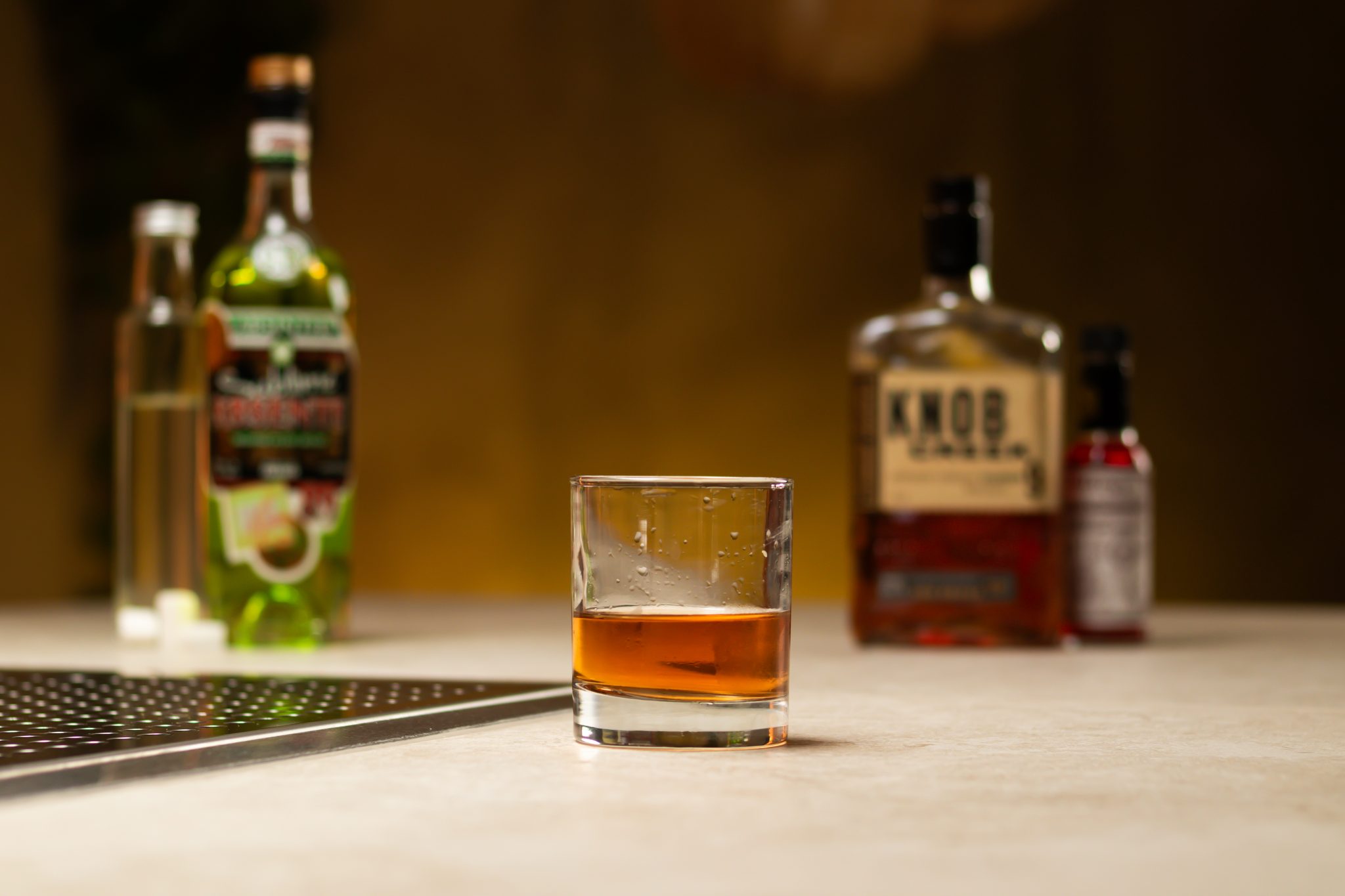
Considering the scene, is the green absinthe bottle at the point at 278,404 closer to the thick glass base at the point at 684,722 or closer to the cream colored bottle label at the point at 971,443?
the cream colored bottle label at the point at 971,443

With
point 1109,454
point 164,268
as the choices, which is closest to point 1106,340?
point 1109,454

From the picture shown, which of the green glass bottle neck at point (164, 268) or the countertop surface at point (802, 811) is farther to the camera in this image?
the green glass bottle neck at point (164, 268)

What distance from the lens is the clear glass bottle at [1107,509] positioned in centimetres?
112

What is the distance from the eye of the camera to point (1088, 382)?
3.77ft

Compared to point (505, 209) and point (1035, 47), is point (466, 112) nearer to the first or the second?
point (505, 209)

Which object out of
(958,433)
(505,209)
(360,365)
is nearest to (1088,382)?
(958,433)

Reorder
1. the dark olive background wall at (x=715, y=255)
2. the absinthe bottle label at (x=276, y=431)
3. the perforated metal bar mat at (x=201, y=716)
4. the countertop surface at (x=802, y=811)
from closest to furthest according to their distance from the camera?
1. the countertop surface at (x=802, y=811)
2. the perforated metal bar mat at (x=201, y=716)
3. the absinthe bottle label at (x=276, y=431)
4. the dark olive background wall at (x=715, y=255)

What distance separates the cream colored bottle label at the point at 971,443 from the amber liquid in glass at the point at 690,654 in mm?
468

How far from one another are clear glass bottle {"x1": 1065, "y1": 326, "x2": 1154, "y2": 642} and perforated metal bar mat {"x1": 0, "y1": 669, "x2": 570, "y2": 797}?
1.53 ft

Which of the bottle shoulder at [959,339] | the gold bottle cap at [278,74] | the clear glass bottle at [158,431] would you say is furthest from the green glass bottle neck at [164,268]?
the bottle shoulder at [959,339]

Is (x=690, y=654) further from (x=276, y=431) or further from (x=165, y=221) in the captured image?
(x=165, y=221)

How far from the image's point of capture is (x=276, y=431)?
Result: 42.3 inches

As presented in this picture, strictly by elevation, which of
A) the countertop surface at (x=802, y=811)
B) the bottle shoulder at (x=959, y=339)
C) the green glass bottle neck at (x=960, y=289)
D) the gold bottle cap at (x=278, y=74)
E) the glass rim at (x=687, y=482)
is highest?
the gold bottle cap at (x=278, y=74)

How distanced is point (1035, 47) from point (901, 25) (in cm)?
13
